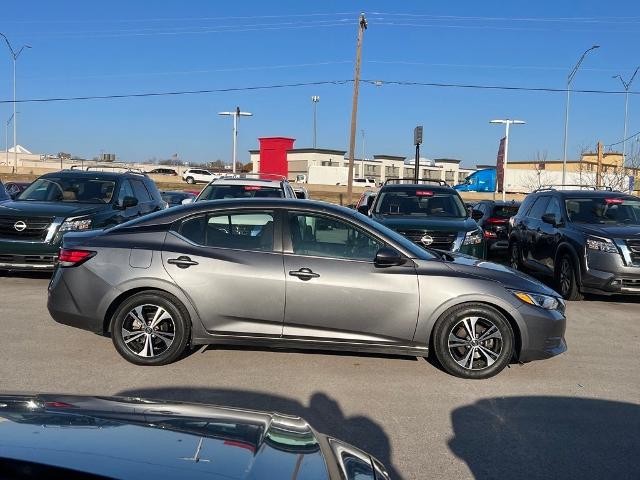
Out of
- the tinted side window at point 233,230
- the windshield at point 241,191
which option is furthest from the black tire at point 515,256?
the tinted side window at point 233,230

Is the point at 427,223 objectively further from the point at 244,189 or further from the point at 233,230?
the point at 233,230

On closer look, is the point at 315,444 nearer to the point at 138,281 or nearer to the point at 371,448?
the point at 371,448

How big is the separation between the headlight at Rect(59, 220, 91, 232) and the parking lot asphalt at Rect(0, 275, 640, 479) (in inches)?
112

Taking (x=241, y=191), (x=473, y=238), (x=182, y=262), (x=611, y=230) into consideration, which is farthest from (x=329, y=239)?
(x=241, y=191)

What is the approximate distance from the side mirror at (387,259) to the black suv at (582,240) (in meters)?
4.82

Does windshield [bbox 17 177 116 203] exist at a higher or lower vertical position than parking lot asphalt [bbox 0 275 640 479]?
higher

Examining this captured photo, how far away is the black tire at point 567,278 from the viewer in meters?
9.62

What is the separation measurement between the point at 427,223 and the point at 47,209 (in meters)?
6.21

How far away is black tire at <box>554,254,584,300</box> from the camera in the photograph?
9617 mm

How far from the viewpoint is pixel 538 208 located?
1186 centimetres

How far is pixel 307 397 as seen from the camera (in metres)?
5.06

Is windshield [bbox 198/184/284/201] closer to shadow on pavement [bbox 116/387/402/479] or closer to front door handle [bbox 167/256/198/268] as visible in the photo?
front door handle [bbox 167/256/198/268]

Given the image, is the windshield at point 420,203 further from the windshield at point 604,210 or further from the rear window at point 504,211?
the rear window at point 504,211

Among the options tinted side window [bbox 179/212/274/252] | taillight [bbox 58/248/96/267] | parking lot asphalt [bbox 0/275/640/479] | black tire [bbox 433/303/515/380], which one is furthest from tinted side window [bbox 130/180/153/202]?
black tire [bbox 433/303/515/380]
